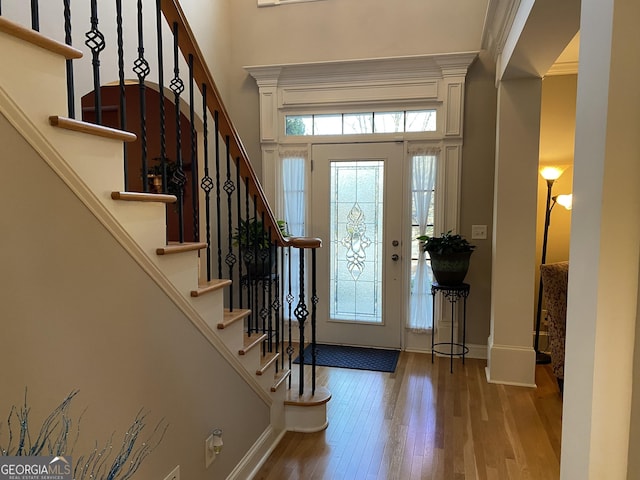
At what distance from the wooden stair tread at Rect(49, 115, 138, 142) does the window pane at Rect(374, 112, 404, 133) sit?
3.09 m

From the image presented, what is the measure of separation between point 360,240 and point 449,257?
3.09 feet

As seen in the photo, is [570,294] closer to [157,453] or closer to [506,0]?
[157,453]

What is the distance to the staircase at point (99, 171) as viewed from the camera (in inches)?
40.0

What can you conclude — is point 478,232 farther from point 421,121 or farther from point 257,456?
point 257,456

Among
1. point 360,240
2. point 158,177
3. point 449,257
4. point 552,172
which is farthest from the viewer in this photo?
point 360,240

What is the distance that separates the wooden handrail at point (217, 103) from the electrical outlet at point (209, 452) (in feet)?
3.69

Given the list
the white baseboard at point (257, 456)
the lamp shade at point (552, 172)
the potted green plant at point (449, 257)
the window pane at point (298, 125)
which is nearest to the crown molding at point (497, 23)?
the lamp shade at point (552, 172)

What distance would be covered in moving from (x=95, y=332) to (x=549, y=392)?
10.8 ft

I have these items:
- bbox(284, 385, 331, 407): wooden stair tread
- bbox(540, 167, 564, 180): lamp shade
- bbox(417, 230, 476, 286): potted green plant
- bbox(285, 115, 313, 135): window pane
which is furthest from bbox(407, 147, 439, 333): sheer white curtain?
bbox(284, 385, 331, 407): wooden stair tread

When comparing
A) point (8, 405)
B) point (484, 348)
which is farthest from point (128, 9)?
point (484, 348)

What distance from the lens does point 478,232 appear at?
395 centimetres

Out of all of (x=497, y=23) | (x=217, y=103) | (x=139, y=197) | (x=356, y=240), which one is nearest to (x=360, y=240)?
(x=356, y=240)

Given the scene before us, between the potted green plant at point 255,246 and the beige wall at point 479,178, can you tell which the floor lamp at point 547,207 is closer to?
the beige wall at point 479,178

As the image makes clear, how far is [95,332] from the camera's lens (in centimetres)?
126
